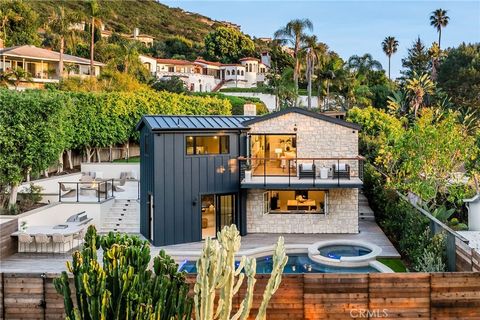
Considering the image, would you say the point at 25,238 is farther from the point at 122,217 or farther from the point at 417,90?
the point at 417,90

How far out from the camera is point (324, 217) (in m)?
21.8

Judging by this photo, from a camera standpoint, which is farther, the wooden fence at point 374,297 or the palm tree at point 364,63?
the palm tree at point 364,63

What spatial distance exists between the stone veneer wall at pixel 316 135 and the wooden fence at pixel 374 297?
1013 centimetres

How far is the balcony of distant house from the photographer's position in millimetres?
51844

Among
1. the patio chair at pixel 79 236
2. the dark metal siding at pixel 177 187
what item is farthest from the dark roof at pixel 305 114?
the patio chair at pixel 79 236

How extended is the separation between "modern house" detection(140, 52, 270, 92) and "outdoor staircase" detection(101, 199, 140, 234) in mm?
52821

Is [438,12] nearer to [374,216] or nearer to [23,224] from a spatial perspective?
[374,216]

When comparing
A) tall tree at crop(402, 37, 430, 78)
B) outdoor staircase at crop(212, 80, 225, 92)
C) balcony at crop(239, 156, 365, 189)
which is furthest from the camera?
tall tree at crop(402, 37, 430, 78)

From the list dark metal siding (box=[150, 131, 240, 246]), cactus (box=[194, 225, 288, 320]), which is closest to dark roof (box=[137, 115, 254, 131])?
dark metal siding (box=[150, 131, 240, 246])

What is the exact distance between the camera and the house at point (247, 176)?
65.4 ft

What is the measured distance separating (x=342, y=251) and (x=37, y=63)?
4748 centimetres

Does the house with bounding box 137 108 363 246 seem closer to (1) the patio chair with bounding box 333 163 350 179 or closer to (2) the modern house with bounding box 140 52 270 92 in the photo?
(1) the patio chair with bounding box 333 163 350 179

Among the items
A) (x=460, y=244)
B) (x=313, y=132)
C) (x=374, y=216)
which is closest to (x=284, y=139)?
(x=313, y=132)

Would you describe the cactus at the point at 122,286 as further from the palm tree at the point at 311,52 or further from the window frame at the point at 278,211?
the palm tree at the point at 311,52
